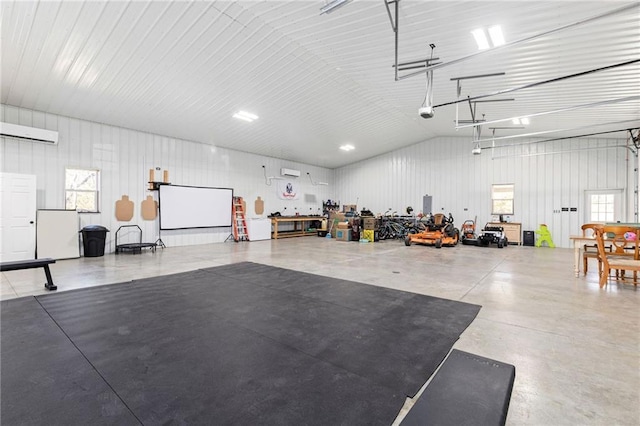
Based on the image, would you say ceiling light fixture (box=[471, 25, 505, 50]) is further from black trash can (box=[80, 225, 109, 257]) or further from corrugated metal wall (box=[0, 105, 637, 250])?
black trash can (box=[80, 225, 109, 257])

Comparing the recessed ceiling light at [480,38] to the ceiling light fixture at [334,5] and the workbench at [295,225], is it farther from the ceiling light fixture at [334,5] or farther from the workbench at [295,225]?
the workbench at [295,225]

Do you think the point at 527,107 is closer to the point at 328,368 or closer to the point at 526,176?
the point at 526,176

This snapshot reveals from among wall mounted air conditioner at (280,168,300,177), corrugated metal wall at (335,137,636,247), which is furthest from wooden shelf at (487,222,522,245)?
wall mounted air conditioner at (280,168,300,177)

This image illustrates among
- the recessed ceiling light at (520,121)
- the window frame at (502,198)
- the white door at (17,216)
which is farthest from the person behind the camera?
the window frame at (502,198)

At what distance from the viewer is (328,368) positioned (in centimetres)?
212

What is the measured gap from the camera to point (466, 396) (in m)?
1.57

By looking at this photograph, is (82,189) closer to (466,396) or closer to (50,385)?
(50,385)

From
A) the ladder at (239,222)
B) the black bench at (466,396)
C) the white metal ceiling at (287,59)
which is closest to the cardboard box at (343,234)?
the ladder at (239,222)

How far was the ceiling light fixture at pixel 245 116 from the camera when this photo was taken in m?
7.75

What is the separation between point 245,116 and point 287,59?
2846mm

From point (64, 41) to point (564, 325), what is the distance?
788cm

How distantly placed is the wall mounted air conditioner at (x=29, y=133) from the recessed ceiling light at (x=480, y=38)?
9126 mm

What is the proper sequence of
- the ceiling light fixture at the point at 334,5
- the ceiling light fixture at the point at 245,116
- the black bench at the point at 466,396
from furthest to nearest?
1. the ceiling light fixture at the point at 245,116
2. the ceiling light fixture at the point at 334,5
3. the black bench at the point at 466,396

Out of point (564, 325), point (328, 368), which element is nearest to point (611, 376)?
point (564, 325)
